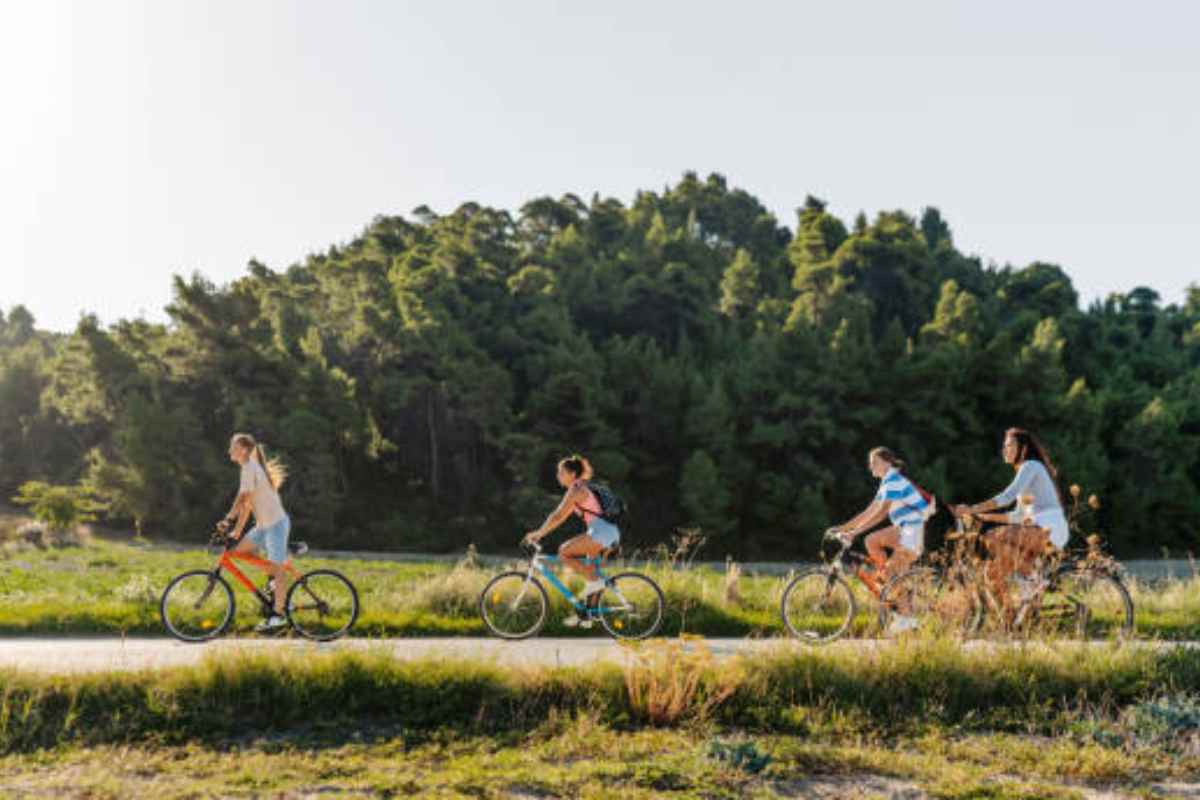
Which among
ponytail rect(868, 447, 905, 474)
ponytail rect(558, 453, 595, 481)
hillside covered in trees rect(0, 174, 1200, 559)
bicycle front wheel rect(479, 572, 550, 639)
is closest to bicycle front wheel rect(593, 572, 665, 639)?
bicycle front wheel rect(479, 572, 550, 639)

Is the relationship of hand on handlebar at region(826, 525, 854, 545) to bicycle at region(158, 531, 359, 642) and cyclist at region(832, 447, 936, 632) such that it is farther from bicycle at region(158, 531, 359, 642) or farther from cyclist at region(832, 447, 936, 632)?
bicycle at region(158, 531, 359, 642)

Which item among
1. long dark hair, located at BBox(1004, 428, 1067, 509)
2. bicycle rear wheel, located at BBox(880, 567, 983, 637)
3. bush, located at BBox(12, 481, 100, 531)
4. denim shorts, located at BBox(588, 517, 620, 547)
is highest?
long dark hair, located at BBox(1004, 428, 1067, 509)

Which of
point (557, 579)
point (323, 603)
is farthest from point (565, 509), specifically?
point (323, 603)

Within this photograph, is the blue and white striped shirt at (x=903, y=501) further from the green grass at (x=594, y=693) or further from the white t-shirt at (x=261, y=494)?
the white t-shirt at (x=261, y=494)

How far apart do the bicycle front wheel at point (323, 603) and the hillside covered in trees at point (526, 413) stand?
112 ft

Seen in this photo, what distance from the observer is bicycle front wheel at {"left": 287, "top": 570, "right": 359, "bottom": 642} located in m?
9.72

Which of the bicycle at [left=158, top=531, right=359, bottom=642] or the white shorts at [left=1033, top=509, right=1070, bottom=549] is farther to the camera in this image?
the bicycle at [left=158, top=531, right=359, bottom=642]

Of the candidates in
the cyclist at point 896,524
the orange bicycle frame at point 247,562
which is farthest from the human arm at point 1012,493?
the orange bicycle frame at point 247,562

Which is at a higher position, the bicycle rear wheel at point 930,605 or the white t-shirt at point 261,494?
the white t-shirt at point 261,494

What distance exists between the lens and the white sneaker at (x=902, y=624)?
8.43 metres

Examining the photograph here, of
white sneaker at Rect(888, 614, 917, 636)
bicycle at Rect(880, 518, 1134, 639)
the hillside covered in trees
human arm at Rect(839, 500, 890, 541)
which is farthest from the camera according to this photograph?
the hillside covered in trees

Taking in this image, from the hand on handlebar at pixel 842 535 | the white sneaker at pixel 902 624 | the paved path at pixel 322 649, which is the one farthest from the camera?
the hand on handlebar at pixel 842 535

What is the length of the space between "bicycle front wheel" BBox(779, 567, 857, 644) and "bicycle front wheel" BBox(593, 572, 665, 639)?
133cm

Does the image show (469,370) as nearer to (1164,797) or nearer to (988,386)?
(988,386)
